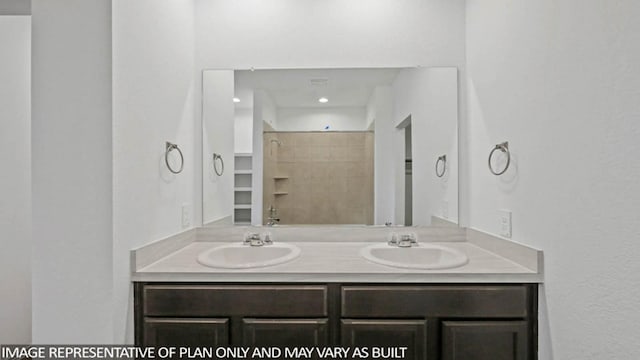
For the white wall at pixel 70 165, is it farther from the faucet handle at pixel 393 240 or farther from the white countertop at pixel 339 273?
the faucet handle at pixel 393 240

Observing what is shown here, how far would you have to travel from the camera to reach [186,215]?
204 cm

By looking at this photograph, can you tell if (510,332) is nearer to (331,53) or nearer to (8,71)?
(331,53)

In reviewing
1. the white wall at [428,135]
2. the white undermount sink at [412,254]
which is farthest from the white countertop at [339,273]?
the white wall at [428,135]

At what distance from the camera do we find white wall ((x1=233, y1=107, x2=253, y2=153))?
88.0 inches

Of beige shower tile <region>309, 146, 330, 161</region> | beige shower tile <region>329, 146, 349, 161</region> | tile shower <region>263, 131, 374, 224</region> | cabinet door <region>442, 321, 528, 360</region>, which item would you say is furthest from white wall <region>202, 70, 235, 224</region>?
cabinet door <region>442, 321, 528, 360</region>

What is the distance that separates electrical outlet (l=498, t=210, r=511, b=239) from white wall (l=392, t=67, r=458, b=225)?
0.41 meters

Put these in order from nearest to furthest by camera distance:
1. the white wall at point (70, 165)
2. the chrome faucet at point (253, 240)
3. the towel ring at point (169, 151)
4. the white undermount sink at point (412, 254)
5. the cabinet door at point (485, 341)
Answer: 1. the white wall at point (70, 165)
2. the cabinet door at point (485, 341)
3. the towel ring at point (169, 151)
4. the white undermount sink at point (412, 254)
5. the chrome faucet at point (253, 240)

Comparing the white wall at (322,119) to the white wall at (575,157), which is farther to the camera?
the white wall at (322,119)

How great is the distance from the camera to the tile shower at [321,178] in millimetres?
2215

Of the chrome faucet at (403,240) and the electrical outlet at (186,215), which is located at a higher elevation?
the electrical outlet at (186,215)

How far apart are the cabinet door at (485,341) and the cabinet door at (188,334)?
0.94 m

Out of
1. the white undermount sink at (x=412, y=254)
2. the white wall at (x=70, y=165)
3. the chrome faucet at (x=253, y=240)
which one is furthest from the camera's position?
the chrome faucet at (x=253, y=240)

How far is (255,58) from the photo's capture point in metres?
2.20

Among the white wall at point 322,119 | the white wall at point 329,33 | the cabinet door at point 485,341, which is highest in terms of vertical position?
the white wall at point 329,33
